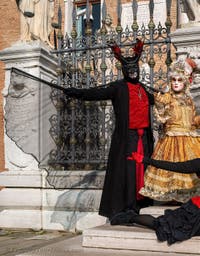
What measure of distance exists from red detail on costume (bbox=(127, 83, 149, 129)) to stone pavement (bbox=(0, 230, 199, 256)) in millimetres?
1437

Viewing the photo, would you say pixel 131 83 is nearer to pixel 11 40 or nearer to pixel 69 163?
pixel 69 163

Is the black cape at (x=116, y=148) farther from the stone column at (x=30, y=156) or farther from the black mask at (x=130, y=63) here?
the stone column at (x=30, y=156)

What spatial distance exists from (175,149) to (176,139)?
0.13 meters

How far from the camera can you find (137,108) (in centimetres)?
619

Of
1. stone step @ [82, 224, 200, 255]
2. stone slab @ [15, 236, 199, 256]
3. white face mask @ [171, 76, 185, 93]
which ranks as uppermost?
white face mask @ [171, 76, 185, 93]

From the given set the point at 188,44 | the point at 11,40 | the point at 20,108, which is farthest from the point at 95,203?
the point at 11,40

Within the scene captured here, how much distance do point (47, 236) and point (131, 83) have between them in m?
2.50

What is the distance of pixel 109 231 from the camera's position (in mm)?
4711

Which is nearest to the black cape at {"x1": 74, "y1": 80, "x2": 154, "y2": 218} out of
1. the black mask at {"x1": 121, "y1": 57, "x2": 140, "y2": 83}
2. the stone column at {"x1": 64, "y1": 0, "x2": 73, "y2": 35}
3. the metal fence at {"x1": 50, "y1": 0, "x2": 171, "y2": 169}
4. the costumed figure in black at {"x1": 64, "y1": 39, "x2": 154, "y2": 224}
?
the costumed figure in black at {"x1": 64, "y1": 39, "x2": 154, "y2": 224}

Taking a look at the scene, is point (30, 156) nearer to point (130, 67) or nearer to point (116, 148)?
point (116, 148)

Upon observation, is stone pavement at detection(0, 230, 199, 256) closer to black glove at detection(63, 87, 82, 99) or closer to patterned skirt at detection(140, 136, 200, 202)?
patterned skirt at detection(140, 136, 200, 202)

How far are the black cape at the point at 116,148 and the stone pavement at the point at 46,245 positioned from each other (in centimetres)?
56

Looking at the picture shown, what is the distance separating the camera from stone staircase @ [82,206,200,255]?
4.37 m

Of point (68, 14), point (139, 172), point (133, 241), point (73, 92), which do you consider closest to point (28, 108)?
point (73, 92)
